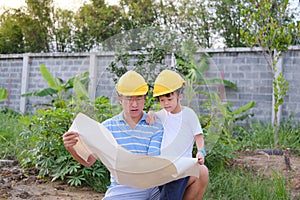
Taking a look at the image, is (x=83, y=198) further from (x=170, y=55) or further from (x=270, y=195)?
(x=170, y=55)

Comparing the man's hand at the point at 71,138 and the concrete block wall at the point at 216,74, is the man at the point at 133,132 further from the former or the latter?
the concrete block wall at the point at 216,74

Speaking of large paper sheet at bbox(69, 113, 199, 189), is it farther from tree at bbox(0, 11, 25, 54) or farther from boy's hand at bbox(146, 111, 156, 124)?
tree at bbox(0, 11, 25, 54)

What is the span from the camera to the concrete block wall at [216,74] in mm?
2484

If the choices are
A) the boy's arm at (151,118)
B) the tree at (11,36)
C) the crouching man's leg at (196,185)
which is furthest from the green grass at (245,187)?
Result: the tree at (11,36)

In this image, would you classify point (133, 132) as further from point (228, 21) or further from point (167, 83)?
point (228, 21)

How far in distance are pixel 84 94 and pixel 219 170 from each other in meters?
2.02

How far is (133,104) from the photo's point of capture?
6.96ft

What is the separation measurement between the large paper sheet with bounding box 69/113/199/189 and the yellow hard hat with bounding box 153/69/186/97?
0.84 ft

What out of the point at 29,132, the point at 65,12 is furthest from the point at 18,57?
the point at 29,132

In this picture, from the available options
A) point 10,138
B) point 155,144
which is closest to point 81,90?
point 155,144

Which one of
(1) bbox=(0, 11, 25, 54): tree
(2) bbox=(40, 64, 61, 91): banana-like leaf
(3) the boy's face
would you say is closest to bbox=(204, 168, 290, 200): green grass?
(3) the boy's face

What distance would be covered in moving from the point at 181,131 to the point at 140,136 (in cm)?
23

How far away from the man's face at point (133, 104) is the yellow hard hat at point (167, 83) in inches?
3.8

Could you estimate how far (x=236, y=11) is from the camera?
10.8m
